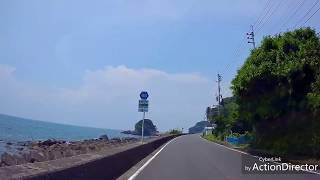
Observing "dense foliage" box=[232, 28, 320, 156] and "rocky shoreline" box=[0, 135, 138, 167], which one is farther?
"rocky shoreline" box=[0, 135, 138, 167]

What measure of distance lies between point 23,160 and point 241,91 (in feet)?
52.0

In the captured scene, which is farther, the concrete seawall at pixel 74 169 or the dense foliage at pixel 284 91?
the dense foliage at pixel 284 91

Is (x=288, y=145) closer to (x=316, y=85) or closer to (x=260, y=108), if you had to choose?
(x=260, y=108)

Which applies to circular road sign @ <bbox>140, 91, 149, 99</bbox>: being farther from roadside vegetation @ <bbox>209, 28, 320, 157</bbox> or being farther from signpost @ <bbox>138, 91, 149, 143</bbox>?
roadside vegetation @ <bbox>209, 28, 320, 157</bbox>

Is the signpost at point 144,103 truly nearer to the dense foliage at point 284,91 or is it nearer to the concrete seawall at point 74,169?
the dense foliage at point 284,91

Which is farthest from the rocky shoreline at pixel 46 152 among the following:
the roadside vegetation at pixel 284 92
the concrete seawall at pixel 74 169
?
the roadside vegetation at pixel 284 92

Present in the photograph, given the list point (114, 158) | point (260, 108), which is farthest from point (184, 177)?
point (260, 108)

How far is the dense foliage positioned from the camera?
27.6 meters

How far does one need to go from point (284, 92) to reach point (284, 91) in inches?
2.5

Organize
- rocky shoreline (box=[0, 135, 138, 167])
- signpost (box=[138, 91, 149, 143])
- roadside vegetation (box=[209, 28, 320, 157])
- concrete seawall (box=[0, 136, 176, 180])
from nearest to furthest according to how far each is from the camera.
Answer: concrete seawall (box=[0, 136, 176, 180]) → roadside vegetation (box=[209, 28, 320, 157]) → rocky shoreline (box=[0, 135, 138, 167]) → signpost (box=[138, 91, 149, 143])

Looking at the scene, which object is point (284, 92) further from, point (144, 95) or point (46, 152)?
point (46, 152)

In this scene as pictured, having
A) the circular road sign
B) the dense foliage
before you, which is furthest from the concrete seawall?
the dense foliage

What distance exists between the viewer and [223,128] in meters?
76.7

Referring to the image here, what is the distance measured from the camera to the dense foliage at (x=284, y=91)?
27594mm
